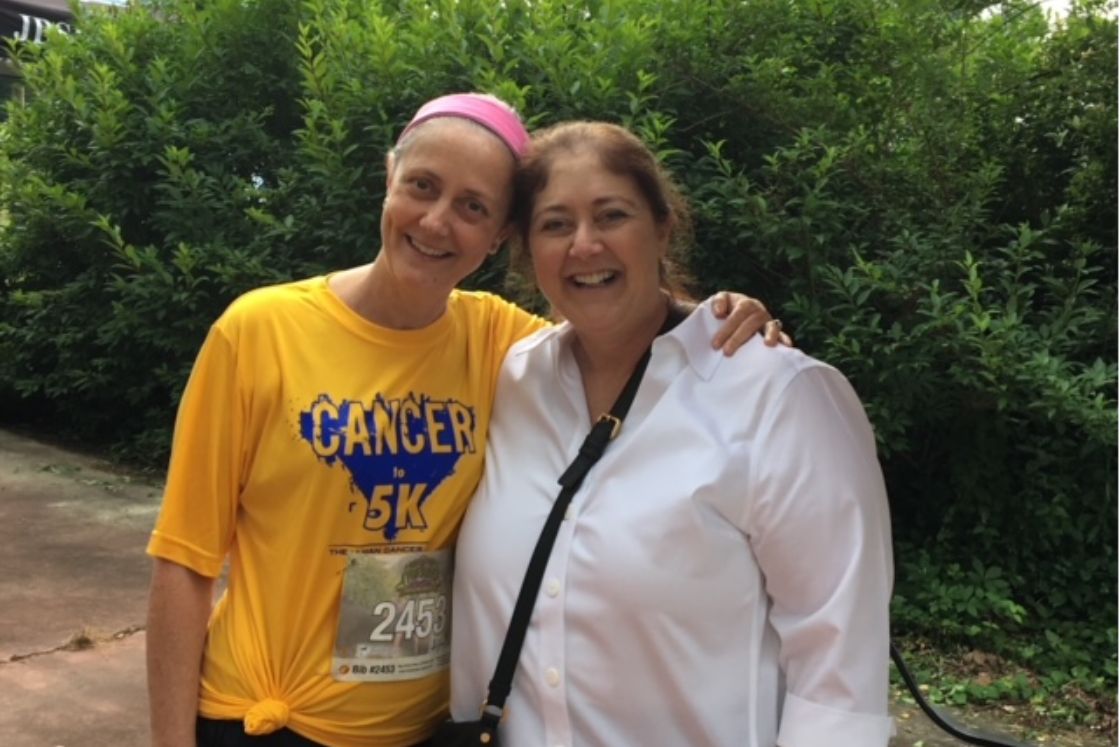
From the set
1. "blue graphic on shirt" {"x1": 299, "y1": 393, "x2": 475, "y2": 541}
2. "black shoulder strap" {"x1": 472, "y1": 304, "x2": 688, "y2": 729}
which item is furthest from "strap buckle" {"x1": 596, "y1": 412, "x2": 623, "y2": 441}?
"blue graphic on shirt" {"x1": 299, "y1": 393, "x2": 475, "y2": 541}

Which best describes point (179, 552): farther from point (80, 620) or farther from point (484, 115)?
point (80, 620)

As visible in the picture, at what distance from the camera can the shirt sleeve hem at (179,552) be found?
199 cm

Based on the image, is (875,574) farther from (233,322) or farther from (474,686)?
(233,322)

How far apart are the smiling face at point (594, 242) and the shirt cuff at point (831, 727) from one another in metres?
0.73

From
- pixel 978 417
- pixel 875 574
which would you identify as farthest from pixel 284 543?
pixel 978 417

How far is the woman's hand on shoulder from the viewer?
203cm

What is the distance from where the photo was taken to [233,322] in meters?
2.02

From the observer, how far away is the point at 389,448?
6.75ft

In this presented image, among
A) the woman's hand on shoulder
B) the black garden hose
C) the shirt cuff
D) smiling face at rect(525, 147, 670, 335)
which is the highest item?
smiling face at rect(525, 147, 670, 335)

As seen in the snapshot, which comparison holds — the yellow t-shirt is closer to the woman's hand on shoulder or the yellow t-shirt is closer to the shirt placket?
the shirt placket

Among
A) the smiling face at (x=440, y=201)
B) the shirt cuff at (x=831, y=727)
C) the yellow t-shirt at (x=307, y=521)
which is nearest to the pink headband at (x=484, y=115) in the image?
the smiling face at (x=440, y=201)

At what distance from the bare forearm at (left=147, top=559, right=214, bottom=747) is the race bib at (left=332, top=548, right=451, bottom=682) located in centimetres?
25

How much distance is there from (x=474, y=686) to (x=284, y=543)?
41cm

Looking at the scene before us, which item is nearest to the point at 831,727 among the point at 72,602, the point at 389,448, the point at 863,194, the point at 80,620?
the point at 389,448
